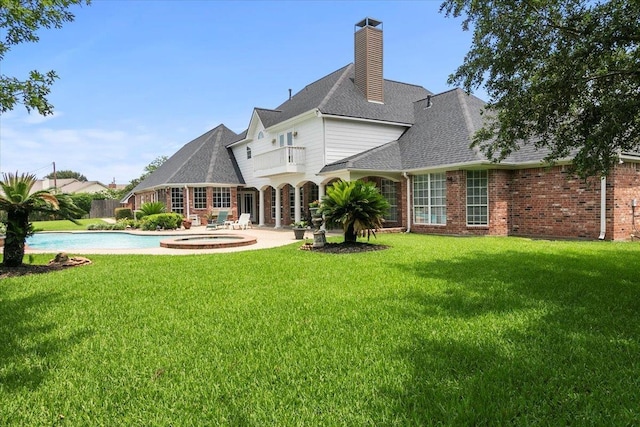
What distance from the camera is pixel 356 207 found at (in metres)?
11.8

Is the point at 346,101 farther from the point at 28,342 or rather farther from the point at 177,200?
the point at 28,342

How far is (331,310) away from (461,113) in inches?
671

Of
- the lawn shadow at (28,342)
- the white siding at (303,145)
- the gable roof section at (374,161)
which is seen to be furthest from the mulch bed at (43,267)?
the white siding at (303,145)

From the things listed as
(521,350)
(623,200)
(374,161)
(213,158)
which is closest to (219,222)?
(213,158)

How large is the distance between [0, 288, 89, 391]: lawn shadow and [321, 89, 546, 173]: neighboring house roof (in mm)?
13958

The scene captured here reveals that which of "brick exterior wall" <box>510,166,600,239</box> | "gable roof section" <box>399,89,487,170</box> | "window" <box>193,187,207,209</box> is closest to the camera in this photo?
"brick exterior wall" <box>510,166,600,239</box>

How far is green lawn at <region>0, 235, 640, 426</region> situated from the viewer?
3.04m

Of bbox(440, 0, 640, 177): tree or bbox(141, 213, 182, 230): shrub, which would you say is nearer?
bbox(440, 0, 640, 177): tree

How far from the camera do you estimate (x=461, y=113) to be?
783 inches

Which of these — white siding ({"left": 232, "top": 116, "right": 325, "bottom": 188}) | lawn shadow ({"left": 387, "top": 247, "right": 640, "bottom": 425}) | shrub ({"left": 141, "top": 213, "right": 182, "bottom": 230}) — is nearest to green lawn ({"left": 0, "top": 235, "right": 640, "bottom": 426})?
lawn shadow ({"left": 387, "top": 247, "right": 640, "bottom": 425})

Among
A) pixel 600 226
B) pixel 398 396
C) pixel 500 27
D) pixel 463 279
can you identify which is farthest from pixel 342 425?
pixel 600 226

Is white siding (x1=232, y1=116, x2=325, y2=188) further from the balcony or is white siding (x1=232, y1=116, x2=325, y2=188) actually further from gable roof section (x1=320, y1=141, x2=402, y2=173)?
gable roof section (x1=320, y1=141, x2=402, y2=173)

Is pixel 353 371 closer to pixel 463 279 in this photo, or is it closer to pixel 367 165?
pixel 463 279

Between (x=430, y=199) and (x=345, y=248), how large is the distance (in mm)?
7695
